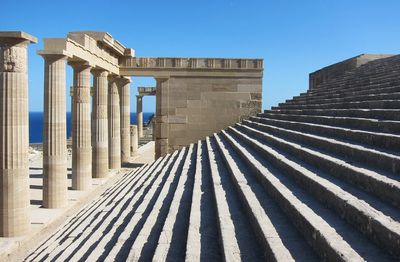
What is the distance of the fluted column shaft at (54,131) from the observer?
12211 mm

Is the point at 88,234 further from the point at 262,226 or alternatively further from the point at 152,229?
the point at 262,226

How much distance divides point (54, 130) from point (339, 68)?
A: 13066 mm

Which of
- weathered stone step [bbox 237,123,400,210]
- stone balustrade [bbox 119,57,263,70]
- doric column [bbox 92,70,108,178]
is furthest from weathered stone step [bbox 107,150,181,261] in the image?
stone balustrade [bbox 119,57,263,70]

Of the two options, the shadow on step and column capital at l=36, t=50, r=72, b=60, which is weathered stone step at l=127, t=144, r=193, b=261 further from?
the shadow on step

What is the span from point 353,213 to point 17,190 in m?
8.40

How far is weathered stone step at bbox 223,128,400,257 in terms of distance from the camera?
3.18 metres

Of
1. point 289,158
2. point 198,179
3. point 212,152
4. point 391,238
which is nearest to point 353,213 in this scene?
point 391,238

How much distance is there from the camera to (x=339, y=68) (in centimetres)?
1880

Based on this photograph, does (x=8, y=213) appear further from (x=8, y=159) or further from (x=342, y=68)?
(x=342, y=68)

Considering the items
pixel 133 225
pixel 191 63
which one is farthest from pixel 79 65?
pixel 133 225

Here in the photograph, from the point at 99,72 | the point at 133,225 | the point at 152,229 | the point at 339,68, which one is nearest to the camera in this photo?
the point at 152,229

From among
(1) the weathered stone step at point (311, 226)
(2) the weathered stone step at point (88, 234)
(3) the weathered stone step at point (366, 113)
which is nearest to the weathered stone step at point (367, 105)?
(3) the weathered stone step at point (366, 113)

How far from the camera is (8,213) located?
9.67 meters

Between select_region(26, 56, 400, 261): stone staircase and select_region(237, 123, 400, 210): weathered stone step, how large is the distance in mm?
14
